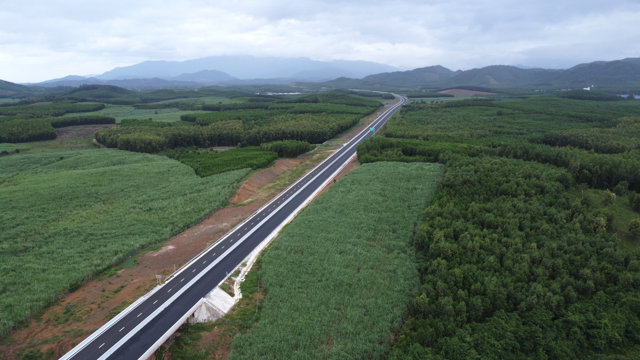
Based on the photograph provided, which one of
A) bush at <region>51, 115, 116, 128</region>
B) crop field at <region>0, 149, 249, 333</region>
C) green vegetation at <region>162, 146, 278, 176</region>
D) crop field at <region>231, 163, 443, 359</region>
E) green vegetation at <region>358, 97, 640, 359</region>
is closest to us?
green vegetation at <region>358, 97, 640, 359</region>

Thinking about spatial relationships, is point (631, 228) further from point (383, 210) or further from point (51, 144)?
point (51, 144)

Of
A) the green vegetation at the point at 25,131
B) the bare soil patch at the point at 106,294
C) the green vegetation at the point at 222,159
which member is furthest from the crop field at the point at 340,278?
the green vegetation at the point at 25,131

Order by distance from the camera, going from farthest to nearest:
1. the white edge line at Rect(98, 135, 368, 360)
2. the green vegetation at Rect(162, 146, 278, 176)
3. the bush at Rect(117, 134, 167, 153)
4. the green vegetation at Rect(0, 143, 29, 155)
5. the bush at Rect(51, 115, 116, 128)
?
the bush at Rect(51, 115, 116, 128) → the bush at Rect(117, 134, 167, 153) → the green vegetation at Rect(0, 143, 29, 155) → the green vegetation at Rect(162, 146, 278, 176) → the white edge line at Rect(98, 135, 368, 360)

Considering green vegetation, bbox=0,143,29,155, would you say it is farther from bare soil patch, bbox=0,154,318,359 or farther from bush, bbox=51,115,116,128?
bare soil patch, bbox=0,154,318,359

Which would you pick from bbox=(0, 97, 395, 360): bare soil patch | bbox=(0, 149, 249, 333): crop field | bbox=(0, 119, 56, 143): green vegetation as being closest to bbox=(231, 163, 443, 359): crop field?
bbox=(0, 97, 395, 360): bare soil patch

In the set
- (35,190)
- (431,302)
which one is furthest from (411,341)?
(35,190)

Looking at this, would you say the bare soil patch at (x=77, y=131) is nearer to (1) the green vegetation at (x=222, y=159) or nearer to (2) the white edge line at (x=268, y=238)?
(1) the green vegetation at (x=222, y=159)
